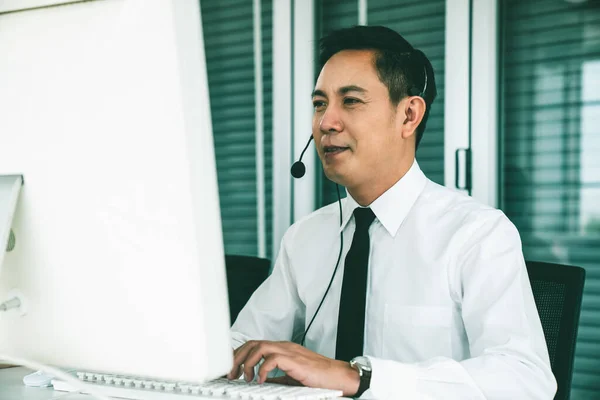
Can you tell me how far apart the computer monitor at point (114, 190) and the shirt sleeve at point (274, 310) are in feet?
2.73

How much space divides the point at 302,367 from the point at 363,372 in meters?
0.10

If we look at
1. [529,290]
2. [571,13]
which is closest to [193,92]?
Answer: [529,290]

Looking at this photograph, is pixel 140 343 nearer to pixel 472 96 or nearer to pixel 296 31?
pixel 472 96

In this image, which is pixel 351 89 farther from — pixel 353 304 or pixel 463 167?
pixel 463 167

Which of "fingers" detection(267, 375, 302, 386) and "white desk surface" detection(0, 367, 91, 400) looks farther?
"fingers" detection(267, 375, 302, 386)

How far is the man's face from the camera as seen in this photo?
144 cm

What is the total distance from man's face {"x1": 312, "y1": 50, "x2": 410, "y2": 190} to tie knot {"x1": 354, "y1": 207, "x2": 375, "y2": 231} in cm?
7

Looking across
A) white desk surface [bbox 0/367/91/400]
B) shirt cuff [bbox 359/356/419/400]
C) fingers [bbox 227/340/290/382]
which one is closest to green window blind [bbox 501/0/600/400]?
shirt cuff [bbox 359/356/419/400]

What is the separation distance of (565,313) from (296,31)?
167 centimetres

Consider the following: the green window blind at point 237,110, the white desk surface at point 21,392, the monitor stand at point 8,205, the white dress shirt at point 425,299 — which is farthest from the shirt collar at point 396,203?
the green window blind at point 237,110

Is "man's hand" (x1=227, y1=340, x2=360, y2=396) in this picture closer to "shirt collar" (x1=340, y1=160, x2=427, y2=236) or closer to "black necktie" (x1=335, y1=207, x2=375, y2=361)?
"black necktie" (x1=335, y1=207, x2=375, y2=361)

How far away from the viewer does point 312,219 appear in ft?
5.31

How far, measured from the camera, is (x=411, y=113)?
1.50 metres

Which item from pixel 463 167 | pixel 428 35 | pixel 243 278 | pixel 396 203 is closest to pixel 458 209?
pixel 396 203
